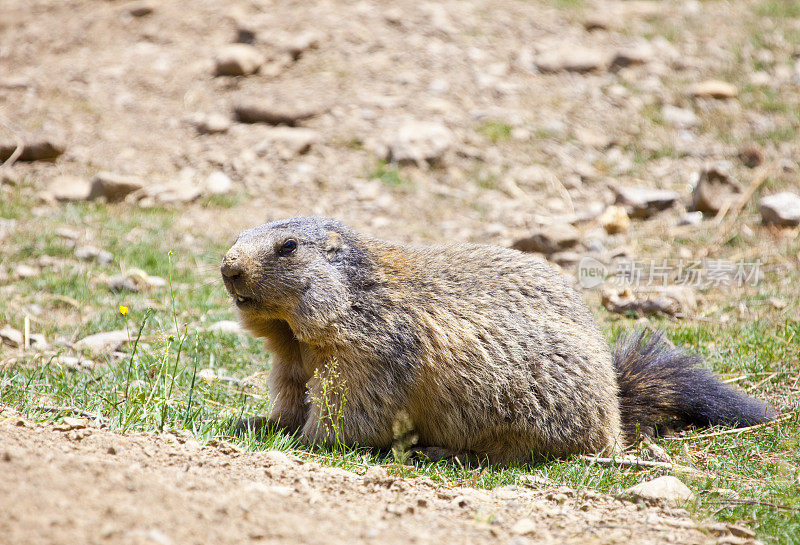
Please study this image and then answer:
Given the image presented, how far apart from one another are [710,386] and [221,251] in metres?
4.79

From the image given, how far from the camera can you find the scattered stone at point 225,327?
21.6 feet

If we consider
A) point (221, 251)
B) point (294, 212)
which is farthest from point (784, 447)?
point (294, 212)

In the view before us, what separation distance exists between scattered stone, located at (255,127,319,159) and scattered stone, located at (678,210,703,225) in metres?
4.52

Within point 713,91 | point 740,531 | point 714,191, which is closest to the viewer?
point 740,531

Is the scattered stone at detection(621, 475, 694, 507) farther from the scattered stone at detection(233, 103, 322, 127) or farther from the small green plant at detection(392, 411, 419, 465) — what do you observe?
the scattered stone at detection(233, 103, 322, 127)

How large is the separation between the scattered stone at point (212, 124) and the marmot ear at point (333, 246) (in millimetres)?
5942

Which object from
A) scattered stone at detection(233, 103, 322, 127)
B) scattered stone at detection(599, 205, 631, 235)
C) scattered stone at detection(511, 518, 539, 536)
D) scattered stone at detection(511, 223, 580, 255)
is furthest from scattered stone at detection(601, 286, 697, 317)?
scattered stone at detection(233, 103, 322, 127)

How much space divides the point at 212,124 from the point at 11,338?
4.91m

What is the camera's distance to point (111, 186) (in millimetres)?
9148

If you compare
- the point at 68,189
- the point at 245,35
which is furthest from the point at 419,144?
the point at 68,189

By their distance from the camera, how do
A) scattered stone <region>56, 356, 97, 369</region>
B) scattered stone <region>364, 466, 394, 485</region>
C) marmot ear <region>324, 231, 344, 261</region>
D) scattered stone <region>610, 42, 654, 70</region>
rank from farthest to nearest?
scattered stone <region>610, 42, 654, 70</region>
scattered stone <region>56, 356, 97, 369</region>
marmot ear <region>324, 231, 344, 261</region>
scattered stone <region>364, 466, 394, 485</region>

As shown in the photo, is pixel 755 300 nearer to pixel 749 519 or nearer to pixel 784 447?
pixel 784 447

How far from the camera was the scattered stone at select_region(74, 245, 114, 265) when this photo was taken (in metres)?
7.79

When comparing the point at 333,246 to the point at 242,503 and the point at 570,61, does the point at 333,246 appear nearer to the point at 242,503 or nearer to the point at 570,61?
the point at 242,503
